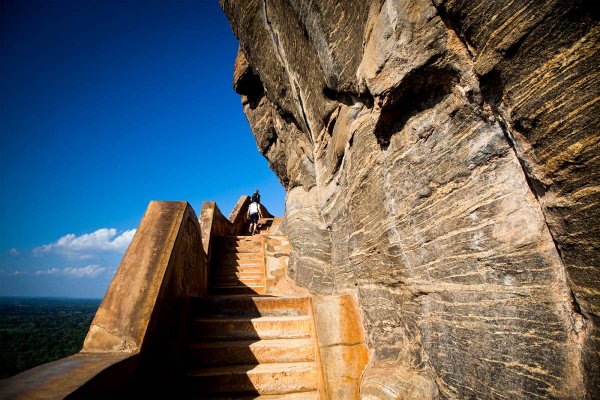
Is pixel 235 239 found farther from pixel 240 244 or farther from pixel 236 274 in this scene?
pixel 236 274

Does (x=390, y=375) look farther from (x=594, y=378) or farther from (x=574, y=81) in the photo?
(x=574, y=81)

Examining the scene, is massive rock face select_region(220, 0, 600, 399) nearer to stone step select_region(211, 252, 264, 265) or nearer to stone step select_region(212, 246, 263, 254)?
stone step select_region(211, 252, 264, 265)

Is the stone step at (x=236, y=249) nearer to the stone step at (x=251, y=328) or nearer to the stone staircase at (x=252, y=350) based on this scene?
the stone staircase at (x=252, y=350)

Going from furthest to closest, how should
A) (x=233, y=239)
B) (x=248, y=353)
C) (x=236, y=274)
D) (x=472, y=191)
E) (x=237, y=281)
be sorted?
1. (x=233, y=239)
2. (x=236, y=274)
3. (x=237, y=281)
4. (x=248, y=353)
5. (x=472, y=191)

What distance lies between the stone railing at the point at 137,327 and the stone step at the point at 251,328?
361 mm

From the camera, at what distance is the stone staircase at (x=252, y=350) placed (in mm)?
3049

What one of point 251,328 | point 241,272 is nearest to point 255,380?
point 251,328

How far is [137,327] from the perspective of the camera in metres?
2.41

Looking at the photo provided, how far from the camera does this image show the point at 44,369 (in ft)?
5.84

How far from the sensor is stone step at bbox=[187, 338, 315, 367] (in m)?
3.35

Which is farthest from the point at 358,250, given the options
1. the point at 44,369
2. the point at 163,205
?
the point at 44,369

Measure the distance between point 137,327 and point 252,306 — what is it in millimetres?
1953

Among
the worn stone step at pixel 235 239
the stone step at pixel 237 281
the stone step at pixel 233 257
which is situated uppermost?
the worn stone step at pixel 235 239

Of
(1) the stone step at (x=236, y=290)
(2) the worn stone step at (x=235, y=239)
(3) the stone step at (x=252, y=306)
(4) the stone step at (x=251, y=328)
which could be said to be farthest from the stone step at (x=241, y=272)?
(4) the stone step at (x=251, y=328)
